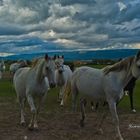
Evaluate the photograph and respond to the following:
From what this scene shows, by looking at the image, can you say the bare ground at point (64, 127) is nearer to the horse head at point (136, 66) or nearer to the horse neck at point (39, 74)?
the horse neck at point (39, 74)

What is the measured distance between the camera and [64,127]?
9516 mm

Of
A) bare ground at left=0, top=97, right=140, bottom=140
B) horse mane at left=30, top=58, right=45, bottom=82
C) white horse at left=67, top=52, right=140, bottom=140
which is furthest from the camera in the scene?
horse mane at left=30, top=58, right=45, bottom=82

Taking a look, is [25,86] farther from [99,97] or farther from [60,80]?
[60,80]

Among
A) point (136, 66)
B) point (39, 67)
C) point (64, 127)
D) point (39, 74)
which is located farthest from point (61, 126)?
point (136, 66)

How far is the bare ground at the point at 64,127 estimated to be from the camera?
27.9 feet

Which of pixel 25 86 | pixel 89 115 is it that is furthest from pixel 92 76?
pixel 89 115

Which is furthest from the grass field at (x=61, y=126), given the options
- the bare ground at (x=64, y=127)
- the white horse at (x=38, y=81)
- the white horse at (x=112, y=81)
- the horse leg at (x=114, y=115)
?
Result: the white horse at (x=112, y=81)

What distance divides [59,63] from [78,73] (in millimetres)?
6165

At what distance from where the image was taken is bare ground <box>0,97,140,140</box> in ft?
27.9

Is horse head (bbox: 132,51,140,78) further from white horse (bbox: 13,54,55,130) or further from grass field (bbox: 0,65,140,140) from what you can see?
white horse (bbox: 13,54,55,130)

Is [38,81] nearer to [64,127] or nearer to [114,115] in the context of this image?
[64,127]

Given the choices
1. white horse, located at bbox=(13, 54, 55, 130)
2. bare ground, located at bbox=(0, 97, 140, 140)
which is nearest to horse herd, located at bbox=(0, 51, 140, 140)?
white horse, located at bbox=(13, 54, 55, 130)

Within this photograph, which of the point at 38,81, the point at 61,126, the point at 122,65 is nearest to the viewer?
the point at 122,65

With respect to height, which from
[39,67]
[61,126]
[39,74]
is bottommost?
[61,126]
